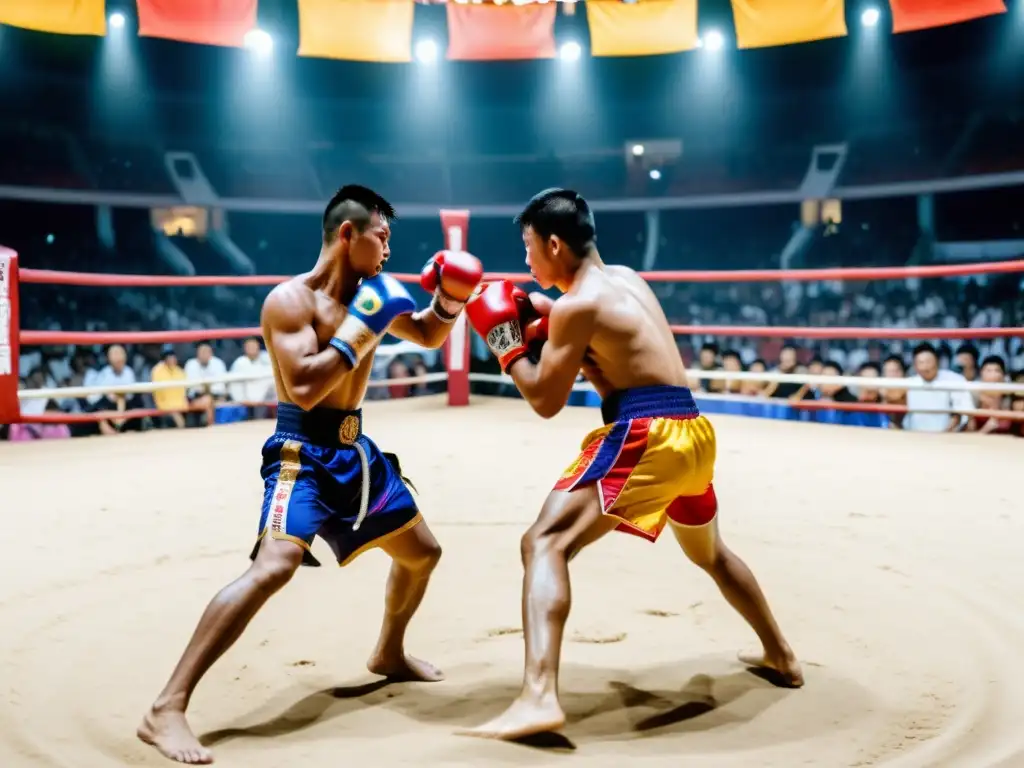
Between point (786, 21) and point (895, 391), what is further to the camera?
point (786, 21)

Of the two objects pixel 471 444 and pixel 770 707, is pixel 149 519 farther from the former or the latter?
pixel 770 707

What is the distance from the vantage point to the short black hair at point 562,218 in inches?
82.0

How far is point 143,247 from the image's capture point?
14.8 meters

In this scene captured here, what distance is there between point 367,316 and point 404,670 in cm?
80

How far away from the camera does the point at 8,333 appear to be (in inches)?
191

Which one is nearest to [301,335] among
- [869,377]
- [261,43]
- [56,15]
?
[869,377]

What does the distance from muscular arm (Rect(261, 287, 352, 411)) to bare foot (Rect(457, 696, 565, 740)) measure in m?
0.71

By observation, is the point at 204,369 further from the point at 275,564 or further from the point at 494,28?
the point at 275,564

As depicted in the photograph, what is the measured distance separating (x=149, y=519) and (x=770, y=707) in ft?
8.13

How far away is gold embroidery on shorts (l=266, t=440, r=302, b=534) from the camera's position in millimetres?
1907

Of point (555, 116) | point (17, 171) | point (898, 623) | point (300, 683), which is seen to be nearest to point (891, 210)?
point (555, 116)

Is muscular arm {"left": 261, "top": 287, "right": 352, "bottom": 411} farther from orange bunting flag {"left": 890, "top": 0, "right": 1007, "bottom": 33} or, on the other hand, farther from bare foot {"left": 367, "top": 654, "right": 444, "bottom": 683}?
orange bunting flag {"left": 890, "top": 0, "right": 1007, "bottom": 33}

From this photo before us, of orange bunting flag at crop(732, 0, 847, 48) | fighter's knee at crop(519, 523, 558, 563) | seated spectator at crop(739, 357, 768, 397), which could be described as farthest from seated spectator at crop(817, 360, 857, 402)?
fighter's knee at crop(519, 523, 558, 563)

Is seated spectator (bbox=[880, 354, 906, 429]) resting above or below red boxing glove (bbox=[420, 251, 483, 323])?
below
